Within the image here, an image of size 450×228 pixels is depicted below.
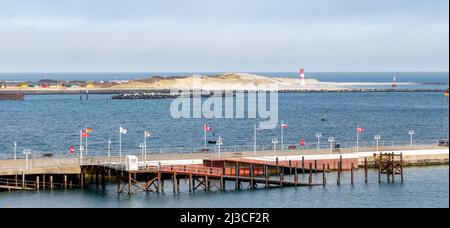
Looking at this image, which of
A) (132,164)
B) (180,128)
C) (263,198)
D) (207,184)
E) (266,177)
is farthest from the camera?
(180,128)

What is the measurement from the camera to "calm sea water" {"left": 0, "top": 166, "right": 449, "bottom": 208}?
7494 centimetres

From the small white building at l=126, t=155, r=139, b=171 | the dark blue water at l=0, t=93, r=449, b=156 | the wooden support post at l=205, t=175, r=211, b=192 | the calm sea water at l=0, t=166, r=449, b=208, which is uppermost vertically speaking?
the dark blue water at l=0, t=93, r=449, b=156

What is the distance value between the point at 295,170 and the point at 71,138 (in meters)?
52.0

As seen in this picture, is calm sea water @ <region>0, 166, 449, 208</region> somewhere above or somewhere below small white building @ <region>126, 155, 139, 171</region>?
below

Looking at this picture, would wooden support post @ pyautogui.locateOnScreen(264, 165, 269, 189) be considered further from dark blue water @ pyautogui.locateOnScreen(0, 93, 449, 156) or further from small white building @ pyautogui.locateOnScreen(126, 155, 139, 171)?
dark blue water @ pyautogui.locateOnScreen(0, 93, 449, 156)

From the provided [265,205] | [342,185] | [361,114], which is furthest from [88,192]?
[361,114]

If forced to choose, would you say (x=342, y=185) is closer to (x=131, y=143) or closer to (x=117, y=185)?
(x=117, y=185)

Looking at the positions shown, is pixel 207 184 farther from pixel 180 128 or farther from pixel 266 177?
pixel 180 128

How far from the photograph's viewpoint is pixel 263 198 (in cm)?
7756

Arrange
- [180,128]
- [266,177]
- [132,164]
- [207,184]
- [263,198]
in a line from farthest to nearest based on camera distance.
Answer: [180,128]
[266,177]
[207,184]
[132,164]
[263,198]

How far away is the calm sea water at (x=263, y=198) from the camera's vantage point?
7494cm

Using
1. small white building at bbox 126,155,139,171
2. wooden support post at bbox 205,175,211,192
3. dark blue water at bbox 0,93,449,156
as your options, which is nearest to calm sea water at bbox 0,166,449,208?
wooden support post at bbox 205,175,211,192

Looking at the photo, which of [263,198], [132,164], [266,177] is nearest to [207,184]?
[266,177]
